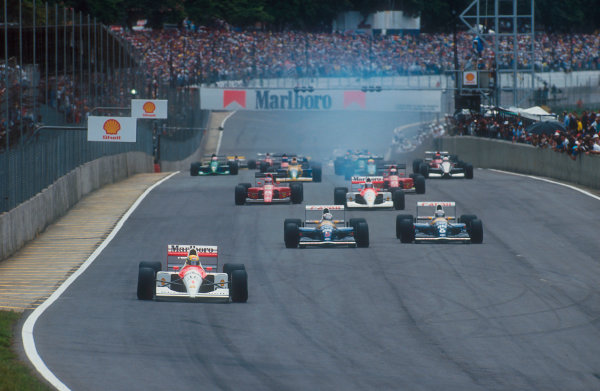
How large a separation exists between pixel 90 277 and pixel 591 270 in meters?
9.46

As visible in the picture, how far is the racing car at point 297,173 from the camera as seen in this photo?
121 ft

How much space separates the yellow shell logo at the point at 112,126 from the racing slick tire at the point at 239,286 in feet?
41.0

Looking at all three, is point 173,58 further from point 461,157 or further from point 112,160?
point 112,160

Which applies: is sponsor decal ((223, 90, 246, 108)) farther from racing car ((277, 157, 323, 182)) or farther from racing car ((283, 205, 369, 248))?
racing car ((283, 205, 369, 248))

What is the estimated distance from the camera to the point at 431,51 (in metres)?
77.4

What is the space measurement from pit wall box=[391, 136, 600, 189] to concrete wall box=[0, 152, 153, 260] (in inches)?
586

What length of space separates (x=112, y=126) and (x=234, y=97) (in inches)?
1155

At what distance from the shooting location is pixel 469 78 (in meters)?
53.1

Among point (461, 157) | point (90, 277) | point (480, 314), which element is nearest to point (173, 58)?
point (461, 157)

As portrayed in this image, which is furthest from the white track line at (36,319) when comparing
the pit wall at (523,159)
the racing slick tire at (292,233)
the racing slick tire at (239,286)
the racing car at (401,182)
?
the pit wall at (523,159)

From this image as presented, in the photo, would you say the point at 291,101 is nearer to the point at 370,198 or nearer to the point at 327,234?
the point at 370,198

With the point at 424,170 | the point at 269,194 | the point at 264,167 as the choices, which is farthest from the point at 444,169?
the point at 269,194

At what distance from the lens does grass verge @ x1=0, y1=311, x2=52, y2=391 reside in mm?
11836

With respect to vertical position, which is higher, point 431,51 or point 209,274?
point 431,51
